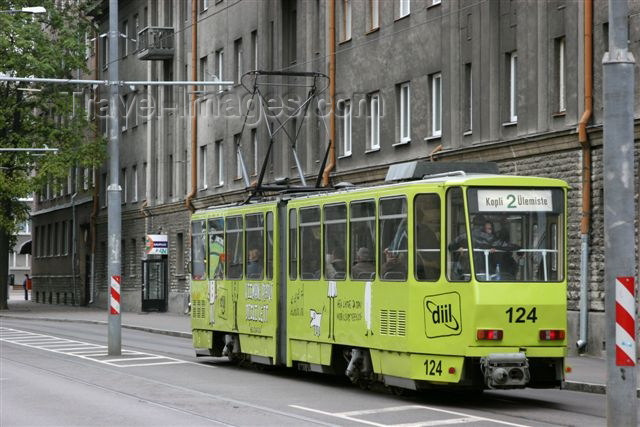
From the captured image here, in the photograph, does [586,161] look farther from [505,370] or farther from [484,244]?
[505,370]

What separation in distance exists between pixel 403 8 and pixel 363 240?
17.3m

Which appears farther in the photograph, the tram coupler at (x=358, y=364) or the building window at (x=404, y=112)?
the building window at (x=404, y=112)

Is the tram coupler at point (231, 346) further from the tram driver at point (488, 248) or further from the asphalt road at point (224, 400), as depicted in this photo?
the tram driver at point (488, 248)

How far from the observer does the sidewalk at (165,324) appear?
20.4m

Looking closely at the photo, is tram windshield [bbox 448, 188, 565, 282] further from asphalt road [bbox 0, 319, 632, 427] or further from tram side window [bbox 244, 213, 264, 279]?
tram side window [bbox 244, 213, 264, 279]

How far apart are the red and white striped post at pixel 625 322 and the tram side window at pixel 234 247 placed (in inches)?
503

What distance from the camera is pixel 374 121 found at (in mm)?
37375

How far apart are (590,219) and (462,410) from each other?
35.8ft

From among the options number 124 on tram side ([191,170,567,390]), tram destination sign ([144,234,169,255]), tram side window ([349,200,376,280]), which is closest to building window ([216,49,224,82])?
tram destination sign ([144,234,169,255])

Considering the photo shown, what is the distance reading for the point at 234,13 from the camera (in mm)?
48625

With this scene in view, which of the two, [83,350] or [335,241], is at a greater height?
[335,241]

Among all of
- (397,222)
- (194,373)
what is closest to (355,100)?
(194,373)

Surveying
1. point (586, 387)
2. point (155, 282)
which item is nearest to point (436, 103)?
point (586, 387)

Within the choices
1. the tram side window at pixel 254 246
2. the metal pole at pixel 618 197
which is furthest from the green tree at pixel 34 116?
the metal pole at pixel 618 197
